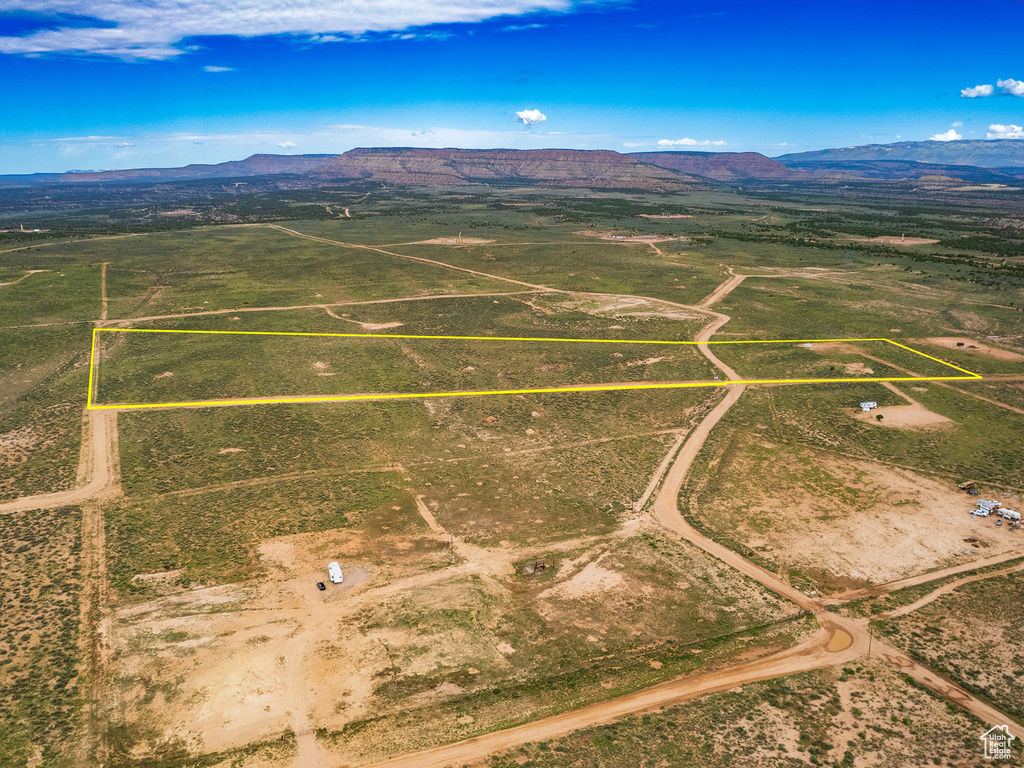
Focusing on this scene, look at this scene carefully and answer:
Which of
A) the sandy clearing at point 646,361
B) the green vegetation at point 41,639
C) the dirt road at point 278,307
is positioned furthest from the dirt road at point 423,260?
the green vegetation at point 41,639

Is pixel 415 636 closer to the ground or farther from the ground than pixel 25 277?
closer to the ground

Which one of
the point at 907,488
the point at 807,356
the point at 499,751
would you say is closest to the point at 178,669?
the point at 499,751

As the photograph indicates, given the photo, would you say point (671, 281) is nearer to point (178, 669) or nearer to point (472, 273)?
point (472, 273)

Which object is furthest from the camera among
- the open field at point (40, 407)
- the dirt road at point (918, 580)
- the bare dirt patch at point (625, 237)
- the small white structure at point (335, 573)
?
the bare dirt patch at point (625, 237)

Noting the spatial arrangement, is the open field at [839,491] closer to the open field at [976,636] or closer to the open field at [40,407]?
the open field at [976,636]

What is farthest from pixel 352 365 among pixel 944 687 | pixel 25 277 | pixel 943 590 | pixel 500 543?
pixel 25 277

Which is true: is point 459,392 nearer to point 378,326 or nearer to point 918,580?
point 378,326

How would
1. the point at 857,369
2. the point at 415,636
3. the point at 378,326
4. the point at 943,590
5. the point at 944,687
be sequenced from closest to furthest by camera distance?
the point at 944,687
the point at 415,636
the point at 943,590
the point at 857,369
the point at 378,326
